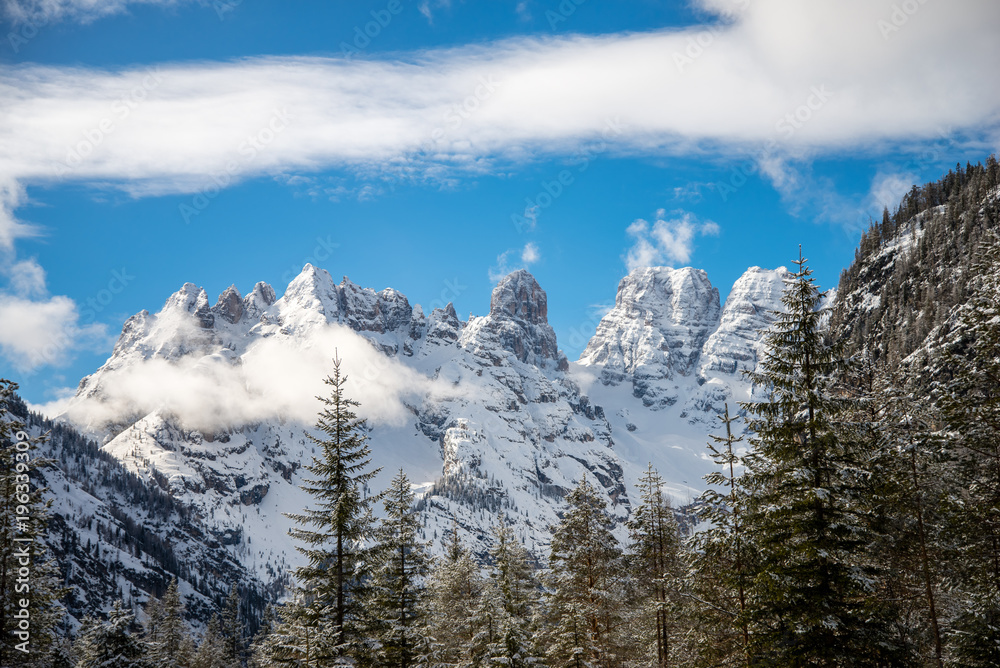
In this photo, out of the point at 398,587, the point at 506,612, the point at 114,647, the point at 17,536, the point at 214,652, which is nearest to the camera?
the point at 17,536

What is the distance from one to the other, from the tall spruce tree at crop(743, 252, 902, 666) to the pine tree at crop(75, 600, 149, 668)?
117ft

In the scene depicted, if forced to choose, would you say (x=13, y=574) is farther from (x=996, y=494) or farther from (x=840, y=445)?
(x=996, y=494)

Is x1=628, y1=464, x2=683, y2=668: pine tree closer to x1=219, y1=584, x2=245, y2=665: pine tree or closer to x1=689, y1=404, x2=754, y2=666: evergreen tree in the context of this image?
x1=689, y1=404, x2=754, y2=666: evergreen tree

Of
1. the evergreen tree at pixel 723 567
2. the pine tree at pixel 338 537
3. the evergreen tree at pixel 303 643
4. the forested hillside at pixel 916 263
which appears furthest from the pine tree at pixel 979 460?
the forested hillside at pixel 916 263

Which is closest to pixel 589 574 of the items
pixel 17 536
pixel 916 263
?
pixel 17 536

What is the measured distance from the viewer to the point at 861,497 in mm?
18500

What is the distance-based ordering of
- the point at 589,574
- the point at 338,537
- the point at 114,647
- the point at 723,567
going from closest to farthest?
the point at 723,567 → the point at 338,537 → the point at 589,574 → the point at 114,647

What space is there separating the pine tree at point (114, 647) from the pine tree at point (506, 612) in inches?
810

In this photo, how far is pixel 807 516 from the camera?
1898 centimetres

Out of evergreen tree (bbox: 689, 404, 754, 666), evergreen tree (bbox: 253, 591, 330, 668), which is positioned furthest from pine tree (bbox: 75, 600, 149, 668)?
evergreen tree (bbox: 689, 404, 754, 666)

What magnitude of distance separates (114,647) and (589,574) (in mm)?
28903

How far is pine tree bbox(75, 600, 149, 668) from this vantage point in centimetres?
3753

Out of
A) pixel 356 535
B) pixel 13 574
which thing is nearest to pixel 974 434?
pixel 356 535

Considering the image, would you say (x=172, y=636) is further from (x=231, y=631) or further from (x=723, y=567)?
(x=723, y=567)
